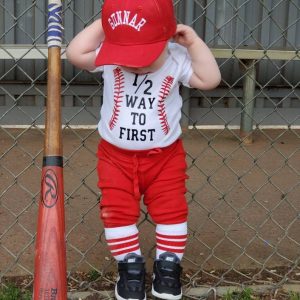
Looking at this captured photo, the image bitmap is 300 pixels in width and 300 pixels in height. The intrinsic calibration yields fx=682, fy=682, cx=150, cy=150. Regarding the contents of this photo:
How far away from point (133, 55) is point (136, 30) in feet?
0.30

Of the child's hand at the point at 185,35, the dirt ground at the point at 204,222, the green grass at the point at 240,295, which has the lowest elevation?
the dirt ground at the point at 204,222

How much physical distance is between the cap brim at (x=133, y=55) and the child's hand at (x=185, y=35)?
0.50 ft

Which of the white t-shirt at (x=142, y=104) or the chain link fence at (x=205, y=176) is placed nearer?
the white t-shirt at (x=142, y=104)

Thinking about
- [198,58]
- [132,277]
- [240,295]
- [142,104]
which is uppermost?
[198,58]

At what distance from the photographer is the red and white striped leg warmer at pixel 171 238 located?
280 cm

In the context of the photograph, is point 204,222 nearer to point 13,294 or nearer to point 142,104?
point 13,294

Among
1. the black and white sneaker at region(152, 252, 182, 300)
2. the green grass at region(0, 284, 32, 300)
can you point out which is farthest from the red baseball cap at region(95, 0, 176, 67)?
the green grass at region(0, 284, 32, 300)

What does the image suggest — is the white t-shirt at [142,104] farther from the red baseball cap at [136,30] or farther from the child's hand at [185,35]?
the red baseball cap at [136,30]

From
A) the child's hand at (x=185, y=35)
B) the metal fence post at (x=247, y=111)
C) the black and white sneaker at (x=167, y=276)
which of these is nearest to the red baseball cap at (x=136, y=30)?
the child's hand at (x=185, y=35)

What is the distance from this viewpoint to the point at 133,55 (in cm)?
247

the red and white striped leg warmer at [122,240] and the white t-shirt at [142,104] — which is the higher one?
the white t-shirt at [142,104]

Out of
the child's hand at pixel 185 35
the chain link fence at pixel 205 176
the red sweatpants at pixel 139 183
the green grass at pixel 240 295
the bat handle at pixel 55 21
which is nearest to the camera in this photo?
the bat handle at pixel 55 21

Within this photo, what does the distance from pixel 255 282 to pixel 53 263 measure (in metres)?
1.58

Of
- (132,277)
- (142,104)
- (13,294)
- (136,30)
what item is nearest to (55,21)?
(136,30)
